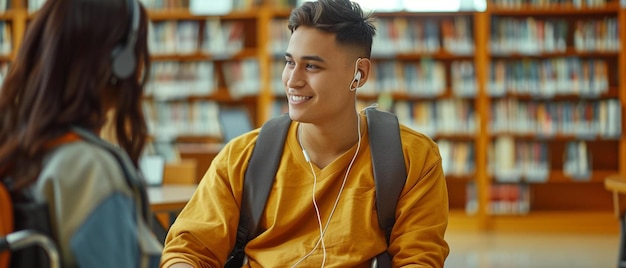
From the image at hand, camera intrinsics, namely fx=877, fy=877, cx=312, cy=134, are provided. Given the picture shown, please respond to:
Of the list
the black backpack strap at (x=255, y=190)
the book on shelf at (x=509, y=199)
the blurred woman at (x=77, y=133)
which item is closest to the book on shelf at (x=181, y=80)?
the book on shelf at (x=509, y=199)

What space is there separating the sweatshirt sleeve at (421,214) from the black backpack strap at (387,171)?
17mm

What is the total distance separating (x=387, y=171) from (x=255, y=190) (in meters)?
Result: 0.30

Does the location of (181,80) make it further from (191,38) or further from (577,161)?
(577,161)

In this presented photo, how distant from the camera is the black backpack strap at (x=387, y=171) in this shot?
1923 millimetres

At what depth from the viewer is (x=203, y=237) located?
1.90m

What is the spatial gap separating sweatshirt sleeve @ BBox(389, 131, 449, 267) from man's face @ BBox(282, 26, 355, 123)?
0.69ft

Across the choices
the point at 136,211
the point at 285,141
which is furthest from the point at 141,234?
the point at 285,141

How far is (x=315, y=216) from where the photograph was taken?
1950mm

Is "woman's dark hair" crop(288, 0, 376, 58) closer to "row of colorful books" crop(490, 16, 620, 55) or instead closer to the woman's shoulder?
the woman's shoulder

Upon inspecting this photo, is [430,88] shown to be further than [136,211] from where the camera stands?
Yes

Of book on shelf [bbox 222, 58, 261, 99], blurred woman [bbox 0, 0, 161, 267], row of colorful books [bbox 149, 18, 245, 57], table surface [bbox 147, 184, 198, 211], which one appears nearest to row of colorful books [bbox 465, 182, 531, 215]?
book on shelf [bbox 222, 58, 261, 99]

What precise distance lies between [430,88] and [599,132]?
4.21 feet

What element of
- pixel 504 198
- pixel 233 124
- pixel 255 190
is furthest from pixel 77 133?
pixel 504 198

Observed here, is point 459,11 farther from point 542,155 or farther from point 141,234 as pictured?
point 141,234
